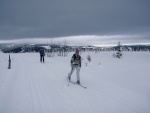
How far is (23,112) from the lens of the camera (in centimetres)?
626

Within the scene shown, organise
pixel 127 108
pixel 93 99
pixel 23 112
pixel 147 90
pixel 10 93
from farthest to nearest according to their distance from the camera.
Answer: pixel 147 90, pixel 10 93, pixel 93 99, pixel 127 108, pixel 23 112

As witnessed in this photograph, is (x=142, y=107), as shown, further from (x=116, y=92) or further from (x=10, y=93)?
(x=10, y=93)

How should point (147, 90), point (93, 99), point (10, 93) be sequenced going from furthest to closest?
1. point (147, 90)
2. point (10, 93)
3. point (93, 99)

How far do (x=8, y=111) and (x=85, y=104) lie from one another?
2.89 metres

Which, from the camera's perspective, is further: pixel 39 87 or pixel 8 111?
pixel 39 87

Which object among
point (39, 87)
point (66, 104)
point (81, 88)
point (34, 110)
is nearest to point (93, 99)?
point (66, 104)

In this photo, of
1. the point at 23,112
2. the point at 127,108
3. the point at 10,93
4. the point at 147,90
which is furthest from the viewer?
the point at 147,90

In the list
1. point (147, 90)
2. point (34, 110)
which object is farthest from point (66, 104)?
point (147, 90)

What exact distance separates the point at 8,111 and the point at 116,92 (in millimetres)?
5097

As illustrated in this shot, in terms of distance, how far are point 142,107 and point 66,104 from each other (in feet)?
9.71

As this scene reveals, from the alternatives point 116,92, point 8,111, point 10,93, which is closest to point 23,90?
point 10,93

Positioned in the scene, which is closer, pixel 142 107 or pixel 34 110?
pixel 34 110

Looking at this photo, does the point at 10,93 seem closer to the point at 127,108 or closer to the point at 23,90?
the point at 23,90

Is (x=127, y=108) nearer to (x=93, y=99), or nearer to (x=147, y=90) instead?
(x=93, y=99)
